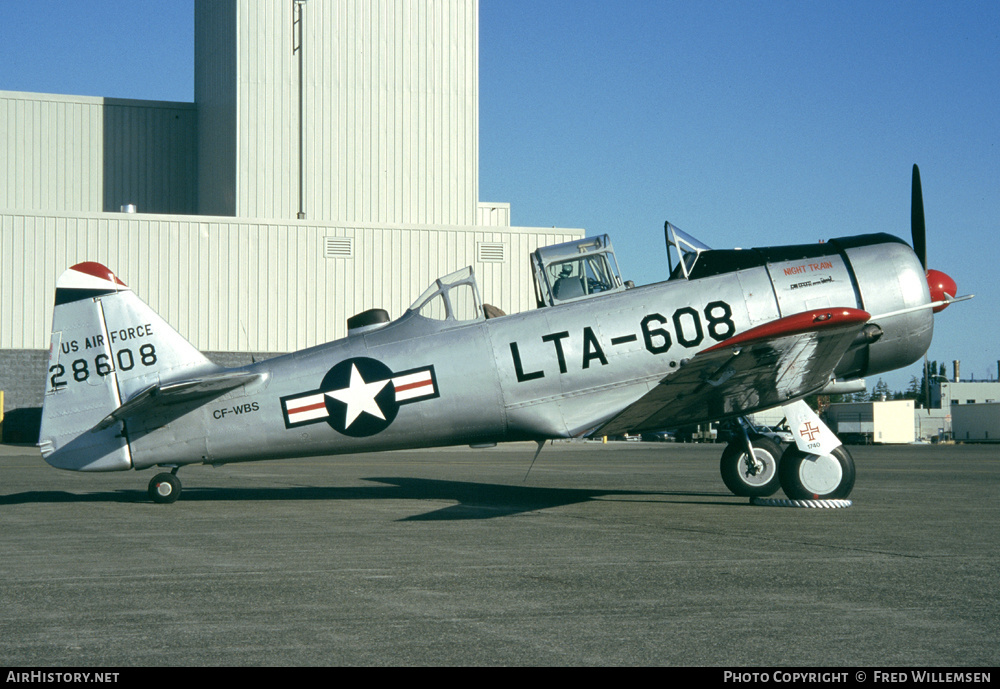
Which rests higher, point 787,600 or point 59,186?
point 59,186

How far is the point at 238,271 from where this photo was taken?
3306 centimetres

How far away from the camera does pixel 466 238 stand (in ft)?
114

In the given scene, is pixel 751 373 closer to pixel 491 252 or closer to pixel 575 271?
pixel 575 271

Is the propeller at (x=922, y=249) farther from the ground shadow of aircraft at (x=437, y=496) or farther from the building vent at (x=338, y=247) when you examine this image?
the building vent at (x=338, y=247)

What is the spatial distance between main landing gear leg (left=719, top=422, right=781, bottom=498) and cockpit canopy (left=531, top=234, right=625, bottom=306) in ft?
7.82

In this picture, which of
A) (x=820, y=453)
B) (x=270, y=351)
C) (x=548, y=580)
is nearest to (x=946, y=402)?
(x=270, y=351)

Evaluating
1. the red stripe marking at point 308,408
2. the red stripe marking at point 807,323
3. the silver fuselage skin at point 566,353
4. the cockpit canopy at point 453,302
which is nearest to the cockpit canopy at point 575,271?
the silver fuselage skin at point 566,353

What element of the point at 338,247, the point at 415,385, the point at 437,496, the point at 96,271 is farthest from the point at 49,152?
the point at 415,385

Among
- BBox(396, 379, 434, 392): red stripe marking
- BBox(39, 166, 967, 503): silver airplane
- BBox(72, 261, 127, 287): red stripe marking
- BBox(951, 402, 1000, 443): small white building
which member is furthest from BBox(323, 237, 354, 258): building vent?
BBox(951, 402, 1000, 443): small white building

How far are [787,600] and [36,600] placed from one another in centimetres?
424

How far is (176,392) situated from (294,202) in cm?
2531

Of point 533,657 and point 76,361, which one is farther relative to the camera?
point 76,361

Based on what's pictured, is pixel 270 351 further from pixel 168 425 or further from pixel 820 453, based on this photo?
pixel 820 453

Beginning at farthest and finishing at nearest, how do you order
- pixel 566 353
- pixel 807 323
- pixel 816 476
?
pixel 816 476 → pixel 566 353 → pixel 807 323
